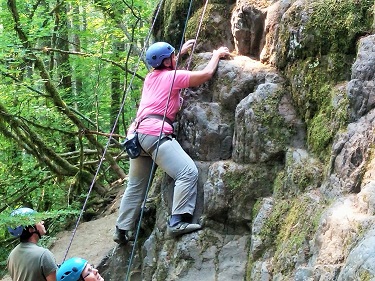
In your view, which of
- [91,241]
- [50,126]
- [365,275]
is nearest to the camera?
[365,275]

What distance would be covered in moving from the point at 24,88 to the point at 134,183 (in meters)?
4.61

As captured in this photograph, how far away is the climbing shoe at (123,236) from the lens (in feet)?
20.8

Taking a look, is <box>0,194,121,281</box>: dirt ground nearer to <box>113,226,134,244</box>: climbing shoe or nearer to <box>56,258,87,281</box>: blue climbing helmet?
<box>113,226,134,244</box>: climbing shoe

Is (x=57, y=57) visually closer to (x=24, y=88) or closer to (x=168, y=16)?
(x=24, y=88)

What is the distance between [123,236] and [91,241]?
1.88 metres

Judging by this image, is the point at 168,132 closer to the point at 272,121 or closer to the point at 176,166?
the point at 176,166

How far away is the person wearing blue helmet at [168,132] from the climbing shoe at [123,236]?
0.14 m

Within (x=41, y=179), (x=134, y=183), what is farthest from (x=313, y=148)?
(x=41, y=179)

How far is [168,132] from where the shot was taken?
19.1 ft

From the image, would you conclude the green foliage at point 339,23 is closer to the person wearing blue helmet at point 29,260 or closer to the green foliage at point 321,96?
the green foliage at point 321,96

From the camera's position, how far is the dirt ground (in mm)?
7455

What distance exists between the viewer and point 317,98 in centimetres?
505

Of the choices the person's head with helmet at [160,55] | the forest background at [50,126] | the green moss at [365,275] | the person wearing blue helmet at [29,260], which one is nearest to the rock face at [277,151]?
the green moss at [365,275]

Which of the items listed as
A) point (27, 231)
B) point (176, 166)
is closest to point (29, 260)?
point (27, 231)
